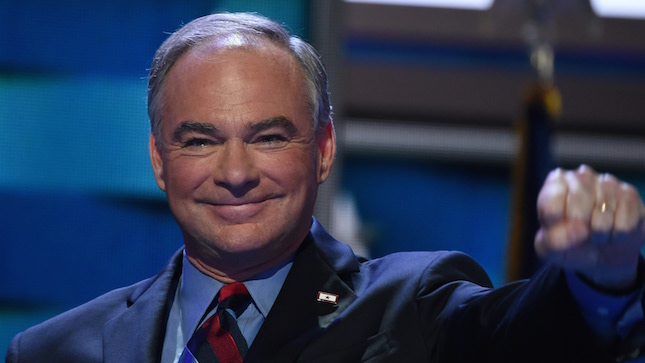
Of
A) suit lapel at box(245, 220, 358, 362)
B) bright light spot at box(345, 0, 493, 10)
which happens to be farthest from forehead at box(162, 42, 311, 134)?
bright light spot at box(345, 0, 493, 10)

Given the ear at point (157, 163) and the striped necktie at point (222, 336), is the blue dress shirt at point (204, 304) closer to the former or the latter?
the striped necktie at point (222, 336)

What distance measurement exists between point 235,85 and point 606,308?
0.68 metres

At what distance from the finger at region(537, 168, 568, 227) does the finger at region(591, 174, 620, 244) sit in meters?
0.04

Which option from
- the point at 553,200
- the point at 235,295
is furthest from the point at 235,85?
the point at 553,200

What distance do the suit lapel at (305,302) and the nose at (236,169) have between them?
0.18 m

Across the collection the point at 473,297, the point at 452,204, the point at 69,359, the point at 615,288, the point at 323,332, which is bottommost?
the point at 452,204

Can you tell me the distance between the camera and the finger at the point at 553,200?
101 centimetres

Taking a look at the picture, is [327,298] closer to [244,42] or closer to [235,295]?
[235,295]

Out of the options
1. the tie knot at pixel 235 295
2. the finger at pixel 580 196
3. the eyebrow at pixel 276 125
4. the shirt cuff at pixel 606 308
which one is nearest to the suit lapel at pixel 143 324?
the tie knot at pixel 235 295

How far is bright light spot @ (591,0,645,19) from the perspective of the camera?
6445 millimetres

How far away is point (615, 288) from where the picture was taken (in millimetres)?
1142

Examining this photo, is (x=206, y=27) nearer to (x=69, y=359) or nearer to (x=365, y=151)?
(x=69, y=359)

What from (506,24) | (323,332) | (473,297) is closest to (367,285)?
(323,332)

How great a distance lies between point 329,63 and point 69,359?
4.79ft
